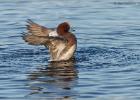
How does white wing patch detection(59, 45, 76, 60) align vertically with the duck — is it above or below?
below

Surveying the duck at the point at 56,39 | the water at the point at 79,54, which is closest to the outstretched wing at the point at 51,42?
the duck at the point at 56,39

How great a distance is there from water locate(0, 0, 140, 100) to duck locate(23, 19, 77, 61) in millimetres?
253

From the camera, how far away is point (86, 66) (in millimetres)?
14195

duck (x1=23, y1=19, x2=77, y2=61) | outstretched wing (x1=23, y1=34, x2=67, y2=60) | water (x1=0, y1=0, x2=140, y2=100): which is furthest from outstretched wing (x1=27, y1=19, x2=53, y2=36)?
water (x1=0, y1=0, x2=140, y2=100)

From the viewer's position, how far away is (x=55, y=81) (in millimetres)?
12867

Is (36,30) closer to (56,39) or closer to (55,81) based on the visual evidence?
(56,39)

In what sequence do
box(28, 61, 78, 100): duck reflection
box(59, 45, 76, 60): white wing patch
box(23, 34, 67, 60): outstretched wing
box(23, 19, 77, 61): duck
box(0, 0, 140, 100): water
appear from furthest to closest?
1. box(59, 45, 76, 60): white wing patch
2. box(23, 19, 77, 61): duck
3. box(23, 34, 67, 60): outstretched wing
4. box(0, 0, 140, 100): water
5. box(28, 61, 78, 100): duck reflection

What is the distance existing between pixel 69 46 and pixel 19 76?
2.50 meters

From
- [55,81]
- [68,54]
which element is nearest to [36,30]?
[68,54]

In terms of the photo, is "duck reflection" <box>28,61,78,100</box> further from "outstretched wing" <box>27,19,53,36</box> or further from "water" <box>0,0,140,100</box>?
"outstretched wing" <box>27,19,53,36</box>

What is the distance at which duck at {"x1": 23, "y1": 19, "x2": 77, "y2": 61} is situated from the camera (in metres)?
15.2

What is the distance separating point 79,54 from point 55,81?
3008mm

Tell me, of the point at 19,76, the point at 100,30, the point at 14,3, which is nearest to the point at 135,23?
the point at 100,30

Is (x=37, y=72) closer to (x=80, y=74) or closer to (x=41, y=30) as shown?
(x=80, y=74)
